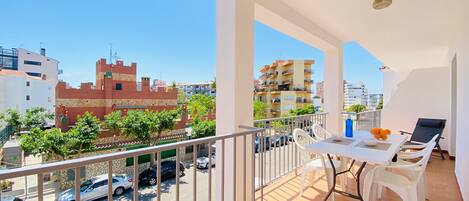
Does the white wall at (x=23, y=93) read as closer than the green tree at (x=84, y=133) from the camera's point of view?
Yes

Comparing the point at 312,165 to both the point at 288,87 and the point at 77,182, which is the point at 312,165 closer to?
the point at 77,182

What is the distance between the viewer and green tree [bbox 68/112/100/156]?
1359 centimetres

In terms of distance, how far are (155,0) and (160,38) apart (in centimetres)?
593

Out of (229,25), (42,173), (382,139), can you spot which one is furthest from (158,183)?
(382,139)

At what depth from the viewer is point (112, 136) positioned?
16.2 metres

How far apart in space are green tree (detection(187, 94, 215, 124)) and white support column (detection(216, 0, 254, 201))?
19.3m

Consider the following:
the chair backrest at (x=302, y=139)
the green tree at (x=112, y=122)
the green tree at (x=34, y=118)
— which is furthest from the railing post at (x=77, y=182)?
the green tree at (x=112, y=122)

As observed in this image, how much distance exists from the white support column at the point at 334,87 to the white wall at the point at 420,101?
2.27 meters

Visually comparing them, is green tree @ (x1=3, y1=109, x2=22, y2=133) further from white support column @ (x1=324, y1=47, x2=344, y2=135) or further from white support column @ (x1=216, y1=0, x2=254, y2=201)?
white support column @ (x1=324, y1=47, x2=344, y2=135)

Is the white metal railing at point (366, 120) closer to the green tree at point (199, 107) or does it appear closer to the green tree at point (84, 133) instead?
the green tree at point (84, 133)

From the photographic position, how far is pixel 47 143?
12023 millimetres

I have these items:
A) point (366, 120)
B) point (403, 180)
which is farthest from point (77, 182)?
point (366, 120)

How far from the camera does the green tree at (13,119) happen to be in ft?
34.2

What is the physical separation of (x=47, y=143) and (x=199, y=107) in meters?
12.9
